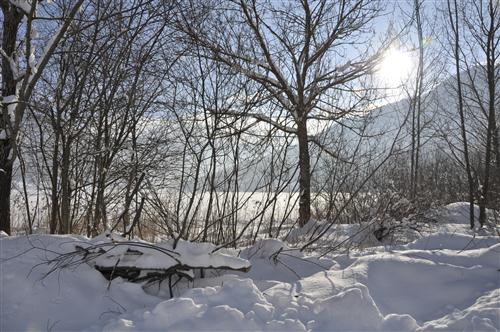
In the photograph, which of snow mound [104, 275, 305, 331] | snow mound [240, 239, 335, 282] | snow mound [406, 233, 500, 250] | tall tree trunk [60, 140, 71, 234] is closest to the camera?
snow mound [104, 275, 305, 331]

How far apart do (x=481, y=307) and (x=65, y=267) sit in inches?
109

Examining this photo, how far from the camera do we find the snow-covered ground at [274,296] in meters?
2.14

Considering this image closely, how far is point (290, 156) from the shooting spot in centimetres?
470

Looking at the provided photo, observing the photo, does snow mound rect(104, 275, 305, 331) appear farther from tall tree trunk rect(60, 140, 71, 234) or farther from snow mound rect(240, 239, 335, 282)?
tall tree trunk rect(60, 140, 71, 234)

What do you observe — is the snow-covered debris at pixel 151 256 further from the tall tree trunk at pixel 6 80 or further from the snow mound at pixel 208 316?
the tall tree trunk at pixel 6 80

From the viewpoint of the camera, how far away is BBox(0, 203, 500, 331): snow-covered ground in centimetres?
214

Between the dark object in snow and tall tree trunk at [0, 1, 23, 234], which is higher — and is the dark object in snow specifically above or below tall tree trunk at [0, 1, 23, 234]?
below

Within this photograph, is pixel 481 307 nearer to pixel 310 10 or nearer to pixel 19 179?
pixel 19 179

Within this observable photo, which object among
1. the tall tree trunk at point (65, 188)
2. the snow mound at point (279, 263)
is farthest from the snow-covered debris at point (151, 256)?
the tall tree trunk at point (65, 188)

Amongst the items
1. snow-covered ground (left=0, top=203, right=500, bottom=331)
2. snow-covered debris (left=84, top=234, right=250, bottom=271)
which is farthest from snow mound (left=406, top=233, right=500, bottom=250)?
snow-covered debris (left=84, top=234, right=250, bottom=271)

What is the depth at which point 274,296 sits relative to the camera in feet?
8.14

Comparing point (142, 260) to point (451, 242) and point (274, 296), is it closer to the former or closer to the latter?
point (274, 296)

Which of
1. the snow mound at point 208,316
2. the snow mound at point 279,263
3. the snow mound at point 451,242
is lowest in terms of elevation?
the snow mound at point 208,316

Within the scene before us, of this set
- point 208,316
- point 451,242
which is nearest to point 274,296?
point 208,316
